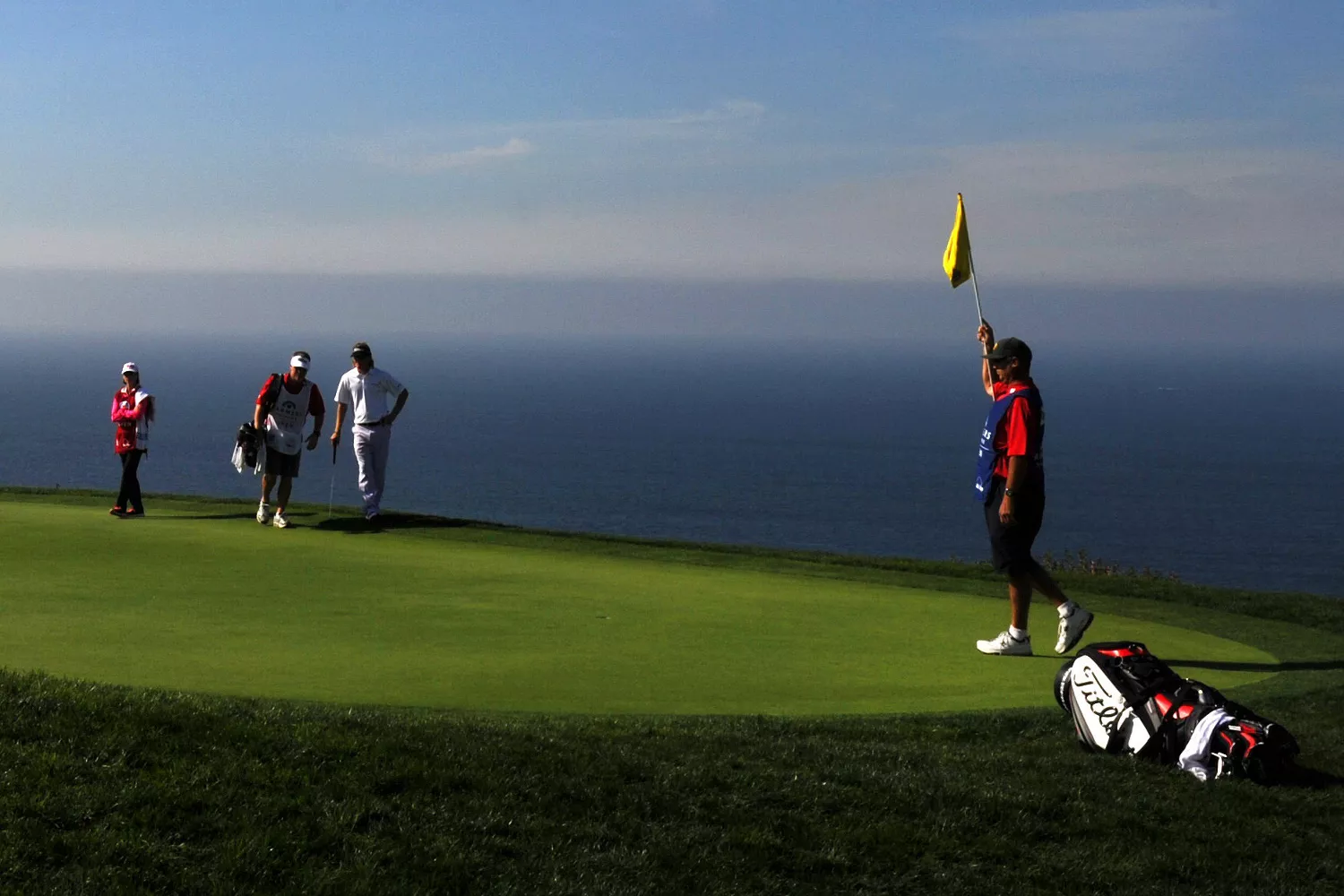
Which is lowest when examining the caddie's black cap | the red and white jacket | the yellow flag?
the red and white jacket

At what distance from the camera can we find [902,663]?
8.66m

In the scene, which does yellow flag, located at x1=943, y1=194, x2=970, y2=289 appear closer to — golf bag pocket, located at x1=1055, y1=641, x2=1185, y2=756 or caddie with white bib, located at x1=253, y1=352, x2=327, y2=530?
golf bag pocket, located at x1=1055, y1=641, x2=1185, y2=756

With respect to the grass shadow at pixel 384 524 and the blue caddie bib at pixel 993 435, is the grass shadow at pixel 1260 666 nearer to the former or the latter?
the blue caddie bib at pixel 993 435

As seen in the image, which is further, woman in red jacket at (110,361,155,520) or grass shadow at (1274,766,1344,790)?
woman in red jacket at (110,361,155,520)

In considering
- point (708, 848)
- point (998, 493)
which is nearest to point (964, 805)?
point (708, 848)

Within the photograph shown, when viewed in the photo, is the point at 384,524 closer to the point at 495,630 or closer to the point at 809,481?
the point at 495,630

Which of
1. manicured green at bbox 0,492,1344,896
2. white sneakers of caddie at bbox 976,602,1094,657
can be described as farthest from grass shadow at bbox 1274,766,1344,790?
white sneakers of caddie at bbox 976,602,1094,657

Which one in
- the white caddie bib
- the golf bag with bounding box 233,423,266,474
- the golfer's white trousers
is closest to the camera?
the golf bag with bounding box 233,423,266,474

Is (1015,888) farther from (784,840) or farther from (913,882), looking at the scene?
(784,840)

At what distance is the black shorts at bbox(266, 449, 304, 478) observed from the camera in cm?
1522

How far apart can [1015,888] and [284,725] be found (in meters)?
2.83

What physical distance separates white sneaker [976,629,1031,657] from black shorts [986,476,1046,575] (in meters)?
0.48

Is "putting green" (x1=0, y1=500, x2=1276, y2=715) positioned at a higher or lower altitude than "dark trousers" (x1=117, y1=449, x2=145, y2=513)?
lower

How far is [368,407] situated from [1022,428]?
8767 millimetres
